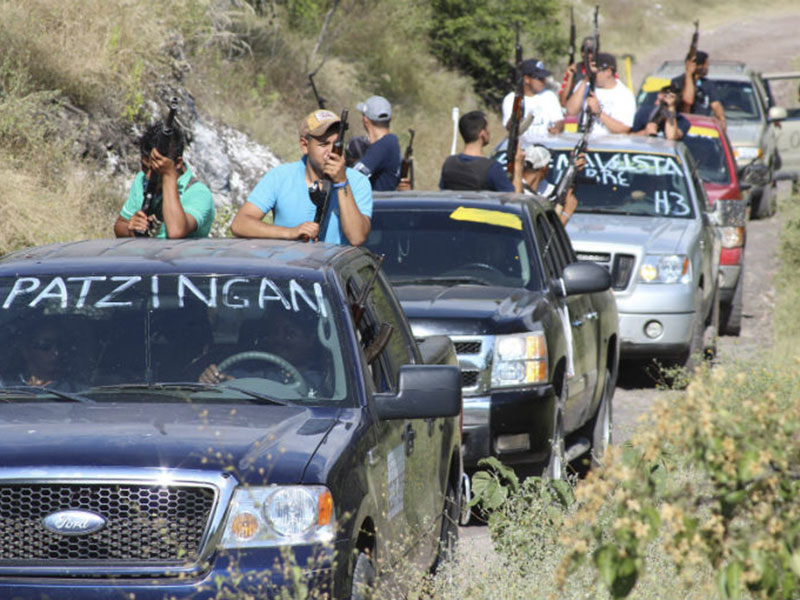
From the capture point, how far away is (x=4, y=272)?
17.6ft

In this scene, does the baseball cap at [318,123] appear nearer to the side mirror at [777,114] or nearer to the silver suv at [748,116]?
the silver suv at [748,116]

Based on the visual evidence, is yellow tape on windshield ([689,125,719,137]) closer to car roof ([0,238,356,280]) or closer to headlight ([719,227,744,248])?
headlight ([719,227,744,248])

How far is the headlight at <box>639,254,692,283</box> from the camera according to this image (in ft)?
38.3

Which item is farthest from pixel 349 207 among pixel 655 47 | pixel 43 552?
pixel 655 47

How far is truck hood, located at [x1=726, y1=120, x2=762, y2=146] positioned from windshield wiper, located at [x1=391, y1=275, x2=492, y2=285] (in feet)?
48.8

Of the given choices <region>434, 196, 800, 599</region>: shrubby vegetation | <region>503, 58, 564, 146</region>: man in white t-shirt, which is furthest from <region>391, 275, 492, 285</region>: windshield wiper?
<region>503, 58, 564, 146</region>: man in white t-shirt

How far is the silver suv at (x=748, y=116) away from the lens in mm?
22688

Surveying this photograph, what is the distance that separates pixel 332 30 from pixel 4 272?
20018 millimetres

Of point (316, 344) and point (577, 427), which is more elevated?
point (316, 344)

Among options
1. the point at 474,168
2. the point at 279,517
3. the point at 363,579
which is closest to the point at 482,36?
the point at 474,168

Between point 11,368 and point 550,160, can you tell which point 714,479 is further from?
point 550,160

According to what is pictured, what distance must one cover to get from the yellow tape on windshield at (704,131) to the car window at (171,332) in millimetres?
11571

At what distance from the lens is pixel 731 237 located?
1485 cm

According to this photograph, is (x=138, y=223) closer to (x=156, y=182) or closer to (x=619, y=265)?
(x=156, y=182)
